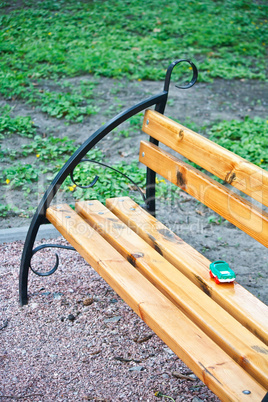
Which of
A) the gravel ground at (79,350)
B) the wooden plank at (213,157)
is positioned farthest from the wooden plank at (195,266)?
the gravel ground at (79,350)

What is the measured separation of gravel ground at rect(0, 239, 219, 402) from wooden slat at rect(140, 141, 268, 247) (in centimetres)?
81

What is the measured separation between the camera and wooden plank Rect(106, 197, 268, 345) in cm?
179

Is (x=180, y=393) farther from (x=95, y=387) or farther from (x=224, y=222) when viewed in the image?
(x=224, y=222)

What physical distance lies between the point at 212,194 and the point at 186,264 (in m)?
0.34

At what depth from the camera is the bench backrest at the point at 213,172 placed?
1844mm

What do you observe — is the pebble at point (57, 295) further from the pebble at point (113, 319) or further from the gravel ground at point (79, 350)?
the pebble at point (113, 319)

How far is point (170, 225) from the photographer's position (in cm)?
360

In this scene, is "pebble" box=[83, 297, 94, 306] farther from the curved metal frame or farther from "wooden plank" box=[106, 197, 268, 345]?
"wooden plank" box=[106, 197, 268, 345]

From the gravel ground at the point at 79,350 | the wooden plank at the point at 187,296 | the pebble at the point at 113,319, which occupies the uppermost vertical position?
the wooden plank at the point at 187,296

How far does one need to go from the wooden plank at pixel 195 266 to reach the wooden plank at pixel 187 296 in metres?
0.05

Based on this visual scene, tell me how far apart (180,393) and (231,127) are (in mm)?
3377

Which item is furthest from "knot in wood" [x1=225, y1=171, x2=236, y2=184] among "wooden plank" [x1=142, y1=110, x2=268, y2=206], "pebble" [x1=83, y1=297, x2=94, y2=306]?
"pebble" [x1=83, y1=297, x2=94, y2=306]

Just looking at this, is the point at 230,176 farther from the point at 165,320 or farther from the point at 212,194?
the point at 165,320

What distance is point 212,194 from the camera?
6.89ft
